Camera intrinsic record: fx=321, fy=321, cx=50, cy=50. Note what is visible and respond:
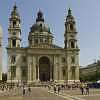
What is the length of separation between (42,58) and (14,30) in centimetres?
1331

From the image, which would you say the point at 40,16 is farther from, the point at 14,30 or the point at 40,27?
the point at 14,30

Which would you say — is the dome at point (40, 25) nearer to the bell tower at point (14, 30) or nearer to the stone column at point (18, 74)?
the bell tower at point (14, 30)

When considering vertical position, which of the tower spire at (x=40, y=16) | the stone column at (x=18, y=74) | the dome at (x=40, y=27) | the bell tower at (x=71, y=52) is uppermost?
the tower spire at (x=40, y=16)

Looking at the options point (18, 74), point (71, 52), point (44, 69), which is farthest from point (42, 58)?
point (18, 74)

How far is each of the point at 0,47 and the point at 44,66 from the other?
8691cm

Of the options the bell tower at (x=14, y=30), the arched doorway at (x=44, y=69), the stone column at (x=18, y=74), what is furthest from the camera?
the arched doorway at (x=44, y=69)

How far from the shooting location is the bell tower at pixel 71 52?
4181 inches

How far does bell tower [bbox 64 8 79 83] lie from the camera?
106 meters

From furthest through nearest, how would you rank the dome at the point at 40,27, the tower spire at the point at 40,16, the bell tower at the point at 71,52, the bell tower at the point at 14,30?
the tower spire at the point at 40,16
the dome at the point at 40,27
the bell tower at the point at 71,52
the bell tower at the point at 14,30

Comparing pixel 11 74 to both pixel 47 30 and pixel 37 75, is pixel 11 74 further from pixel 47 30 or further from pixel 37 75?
pixel 47 30

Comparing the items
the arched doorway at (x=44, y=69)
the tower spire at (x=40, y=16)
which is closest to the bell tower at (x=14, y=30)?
the arched doorway at (x=44, y=69)

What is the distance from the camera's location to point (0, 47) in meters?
22.8

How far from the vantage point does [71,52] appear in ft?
352

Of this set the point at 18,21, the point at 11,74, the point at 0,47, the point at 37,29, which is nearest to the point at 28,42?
the point at 37,29
